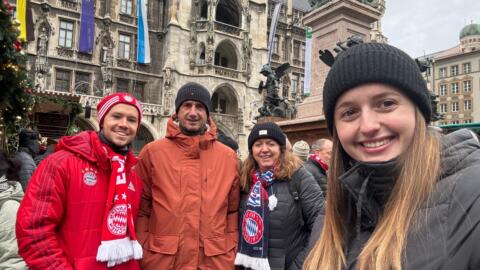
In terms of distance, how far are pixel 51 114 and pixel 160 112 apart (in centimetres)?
970

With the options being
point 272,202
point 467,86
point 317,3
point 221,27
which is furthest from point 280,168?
point 467,86

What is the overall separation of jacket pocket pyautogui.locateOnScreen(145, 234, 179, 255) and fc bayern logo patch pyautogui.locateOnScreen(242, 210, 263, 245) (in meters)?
0.55

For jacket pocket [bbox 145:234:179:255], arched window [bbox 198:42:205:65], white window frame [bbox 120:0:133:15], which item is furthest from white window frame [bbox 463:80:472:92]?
jacket pocket [bbox 145:234:179:255]

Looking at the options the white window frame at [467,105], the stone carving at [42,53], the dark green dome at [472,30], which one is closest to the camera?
the stone carving at [42,53]

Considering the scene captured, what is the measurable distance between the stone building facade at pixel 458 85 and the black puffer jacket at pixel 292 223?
4730 cm

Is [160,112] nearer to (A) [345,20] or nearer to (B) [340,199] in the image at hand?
(A) [345,20]

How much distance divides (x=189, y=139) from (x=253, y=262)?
1061mm

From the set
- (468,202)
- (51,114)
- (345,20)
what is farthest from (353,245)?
(51,114)

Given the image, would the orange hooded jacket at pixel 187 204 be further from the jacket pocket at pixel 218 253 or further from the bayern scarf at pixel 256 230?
the bayern scarf at pixel 256 230

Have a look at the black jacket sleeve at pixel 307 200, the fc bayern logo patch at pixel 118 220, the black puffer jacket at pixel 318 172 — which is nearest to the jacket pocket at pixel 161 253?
the fc bayern logo patch at pixel 118 220

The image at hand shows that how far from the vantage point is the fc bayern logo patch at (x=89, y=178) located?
2.30 meters

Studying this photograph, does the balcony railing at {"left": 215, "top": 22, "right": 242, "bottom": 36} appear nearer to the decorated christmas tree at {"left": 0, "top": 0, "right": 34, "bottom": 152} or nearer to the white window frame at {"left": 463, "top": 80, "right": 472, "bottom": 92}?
the decorated christmas tree at {"left": 0, "top": 0, "right": 34, "bottom": 152}

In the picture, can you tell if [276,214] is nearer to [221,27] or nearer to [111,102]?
[111,102]

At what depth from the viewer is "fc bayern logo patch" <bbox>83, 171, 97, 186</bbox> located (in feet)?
7.54
